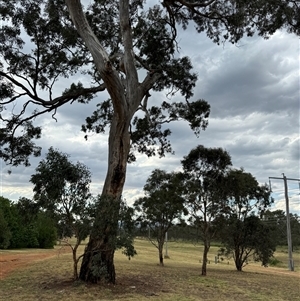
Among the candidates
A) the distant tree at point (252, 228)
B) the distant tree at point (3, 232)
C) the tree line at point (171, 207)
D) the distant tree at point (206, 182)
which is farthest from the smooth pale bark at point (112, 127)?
the distant tree at point (3, 232)

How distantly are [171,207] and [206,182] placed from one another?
478 centimetres

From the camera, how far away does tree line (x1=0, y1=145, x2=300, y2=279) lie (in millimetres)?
10523

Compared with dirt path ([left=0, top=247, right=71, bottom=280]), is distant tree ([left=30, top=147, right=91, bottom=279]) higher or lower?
higher

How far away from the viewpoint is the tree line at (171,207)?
10523mm

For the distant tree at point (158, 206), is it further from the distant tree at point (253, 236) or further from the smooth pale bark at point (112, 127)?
the smooth pale bark at point (112, 127)

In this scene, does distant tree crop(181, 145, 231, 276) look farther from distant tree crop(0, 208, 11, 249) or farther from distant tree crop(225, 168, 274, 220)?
distant tree crop(0, 208, 11, 249)

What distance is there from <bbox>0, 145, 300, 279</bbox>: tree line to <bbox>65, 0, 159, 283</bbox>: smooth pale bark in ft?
0.82

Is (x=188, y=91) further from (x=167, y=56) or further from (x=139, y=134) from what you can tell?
(x=139, y=134)

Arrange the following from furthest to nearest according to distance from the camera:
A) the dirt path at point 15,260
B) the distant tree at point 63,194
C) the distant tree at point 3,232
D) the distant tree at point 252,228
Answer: the distant tree at point 3,232, the distant tree at point 252,228, the dirt path at point 15,260, the distant tree at point 63,194

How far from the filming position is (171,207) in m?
22.8

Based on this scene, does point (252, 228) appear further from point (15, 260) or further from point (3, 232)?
point (3, 232)

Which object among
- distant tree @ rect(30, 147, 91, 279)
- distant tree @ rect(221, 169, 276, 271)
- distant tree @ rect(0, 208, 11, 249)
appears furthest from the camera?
distant tree @ rect(0, 208, 11, 249)

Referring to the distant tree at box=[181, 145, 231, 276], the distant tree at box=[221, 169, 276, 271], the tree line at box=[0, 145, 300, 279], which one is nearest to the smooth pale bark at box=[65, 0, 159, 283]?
the tree line at box=[0, 145, 300, 279]

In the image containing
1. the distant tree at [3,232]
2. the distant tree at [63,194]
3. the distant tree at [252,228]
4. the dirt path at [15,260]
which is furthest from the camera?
the distant tree at [3,232]
